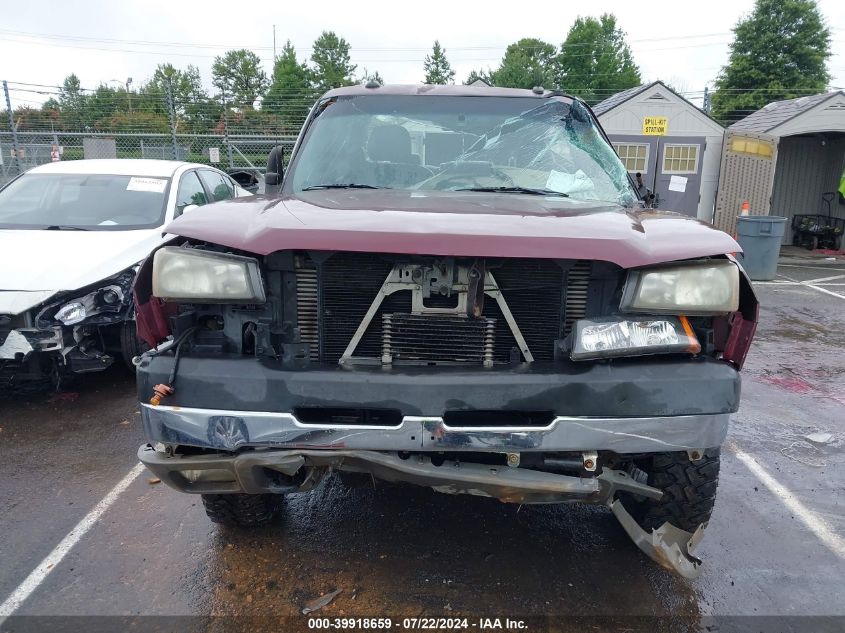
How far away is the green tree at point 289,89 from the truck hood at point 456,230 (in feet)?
51.1

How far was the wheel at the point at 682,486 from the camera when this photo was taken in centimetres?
243

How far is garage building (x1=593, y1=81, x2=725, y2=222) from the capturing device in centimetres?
1371

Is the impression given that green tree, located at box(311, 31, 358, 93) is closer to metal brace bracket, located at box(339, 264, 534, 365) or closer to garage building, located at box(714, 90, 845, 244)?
garage building, located at box(714, 90, 845, 244)

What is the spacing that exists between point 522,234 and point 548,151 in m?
1.46

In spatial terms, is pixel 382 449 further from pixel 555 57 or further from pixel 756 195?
pixel 555 57

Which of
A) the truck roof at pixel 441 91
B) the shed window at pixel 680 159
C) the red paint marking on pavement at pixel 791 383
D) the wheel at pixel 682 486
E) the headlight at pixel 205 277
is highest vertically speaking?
the shed window at pixel 680 159

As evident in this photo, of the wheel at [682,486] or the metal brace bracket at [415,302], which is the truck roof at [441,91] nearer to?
the metal brace bracket at [415,302]

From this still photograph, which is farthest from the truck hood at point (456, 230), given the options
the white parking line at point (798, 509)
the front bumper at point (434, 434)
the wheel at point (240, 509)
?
the white parking line at point (798, 509)

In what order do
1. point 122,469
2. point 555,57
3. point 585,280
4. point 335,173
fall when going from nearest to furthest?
point 585,280, point 335,173, point 122,469, point 555,57

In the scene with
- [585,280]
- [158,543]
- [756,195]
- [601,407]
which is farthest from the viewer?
[756,195]

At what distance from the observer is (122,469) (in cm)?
369

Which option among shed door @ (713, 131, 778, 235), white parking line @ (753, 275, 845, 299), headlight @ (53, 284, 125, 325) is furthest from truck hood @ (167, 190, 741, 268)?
shed door @ (713, 131, 778, 235)

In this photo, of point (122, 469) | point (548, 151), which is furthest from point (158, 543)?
point (548, 151)

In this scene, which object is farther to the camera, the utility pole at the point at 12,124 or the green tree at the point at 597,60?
the green tree at the point at 597,60
